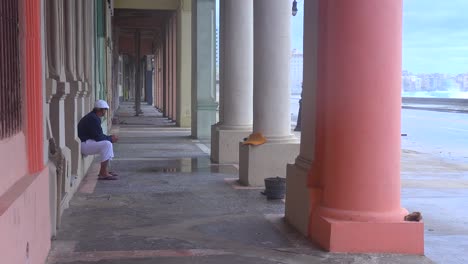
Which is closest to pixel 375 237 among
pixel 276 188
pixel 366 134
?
pixel 366 134

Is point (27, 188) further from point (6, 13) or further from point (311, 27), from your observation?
point (311, 27)

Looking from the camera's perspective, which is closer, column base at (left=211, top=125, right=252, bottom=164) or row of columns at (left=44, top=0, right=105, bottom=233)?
row of columns at (left=44, top=0, right=105, bottom=233)

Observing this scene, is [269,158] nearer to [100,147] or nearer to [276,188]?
[276,188]

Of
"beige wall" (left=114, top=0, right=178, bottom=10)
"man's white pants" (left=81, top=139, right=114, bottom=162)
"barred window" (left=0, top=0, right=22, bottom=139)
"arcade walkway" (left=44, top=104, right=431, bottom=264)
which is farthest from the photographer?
"beige wall" (left=114, top=0, right=178, bottom=10)

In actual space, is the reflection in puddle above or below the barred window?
below

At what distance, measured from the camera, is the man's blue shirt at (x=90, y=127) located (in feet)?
32.7

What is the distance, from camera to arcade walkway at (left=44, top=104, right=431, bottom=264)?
5.64 m

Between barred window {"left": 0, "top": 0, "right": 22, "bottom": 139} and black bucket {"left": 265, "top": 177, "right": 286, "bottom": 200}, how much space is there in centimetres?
443

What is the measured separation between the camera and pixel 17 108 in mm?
4707

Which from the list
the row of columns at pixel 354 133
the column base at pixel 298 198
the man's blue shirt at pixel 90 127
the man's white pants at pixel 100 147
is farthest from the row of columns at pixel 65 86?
the row of columns at pixel 354 133

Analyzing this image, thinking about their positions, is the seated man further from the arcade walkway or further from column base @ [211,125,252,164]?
column base @ [211,125,252,164]

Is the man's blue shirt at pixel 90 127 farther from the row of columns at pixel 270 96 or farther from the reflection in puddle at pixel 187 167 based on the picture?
the row of columns at pixel 270 96

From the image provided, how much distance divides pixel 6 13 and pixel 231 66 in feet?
28.3

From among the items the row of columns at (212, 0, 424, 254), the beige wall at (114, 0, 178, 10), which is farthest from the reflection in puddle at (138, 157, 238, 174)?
the beige wall at (114, 0, 178, 10)
